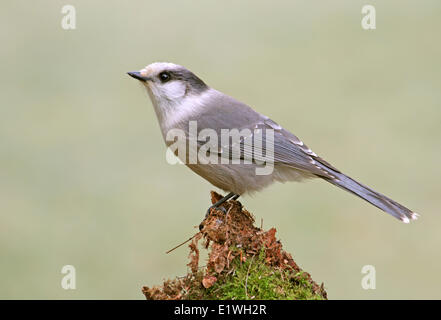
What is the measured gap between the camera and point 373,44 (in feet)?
38.8

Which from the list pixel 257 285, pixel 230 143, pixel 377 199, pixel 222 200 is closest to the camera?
pixel 257 285

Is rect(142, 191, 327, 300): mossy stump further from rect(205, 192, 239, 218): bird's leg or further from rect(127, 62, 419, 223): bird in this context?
rect(127, 62, 419, 223): bird

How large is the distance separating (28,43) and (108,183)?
13.2 feet

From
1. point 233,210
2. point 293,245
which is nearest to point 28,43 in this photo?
point 293,245

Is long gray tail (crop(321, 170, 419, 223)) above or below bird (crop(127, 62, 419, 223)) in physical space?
below

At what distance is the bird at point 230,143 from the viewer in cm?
457

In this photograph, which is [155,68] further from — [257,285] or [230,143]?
[257,285]

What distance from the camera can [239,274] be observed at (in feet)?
10.5

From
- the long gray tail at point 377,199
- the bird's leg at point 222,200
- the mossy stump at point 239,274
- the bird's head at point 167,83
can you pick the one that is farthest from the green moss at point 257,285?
the bird's head at point 167,83

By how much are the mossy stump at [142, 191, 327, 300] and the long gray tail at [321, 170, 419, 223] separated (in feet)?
4.42

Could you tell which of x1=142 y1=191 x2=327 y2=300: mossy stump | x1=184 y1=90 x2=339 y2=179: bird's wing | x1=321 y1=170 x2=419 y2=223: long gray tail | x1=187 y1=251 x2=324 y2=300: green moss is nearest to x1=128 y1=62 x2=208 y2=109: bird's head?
x1=184 y1=90 x2=339 y2=179: bird's wing

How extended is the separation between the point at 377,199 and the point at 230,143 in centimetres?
119

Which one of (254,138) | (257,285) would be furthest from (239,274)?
(254,138)

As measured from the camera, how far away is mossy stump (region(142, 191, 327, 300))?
3131 mm
